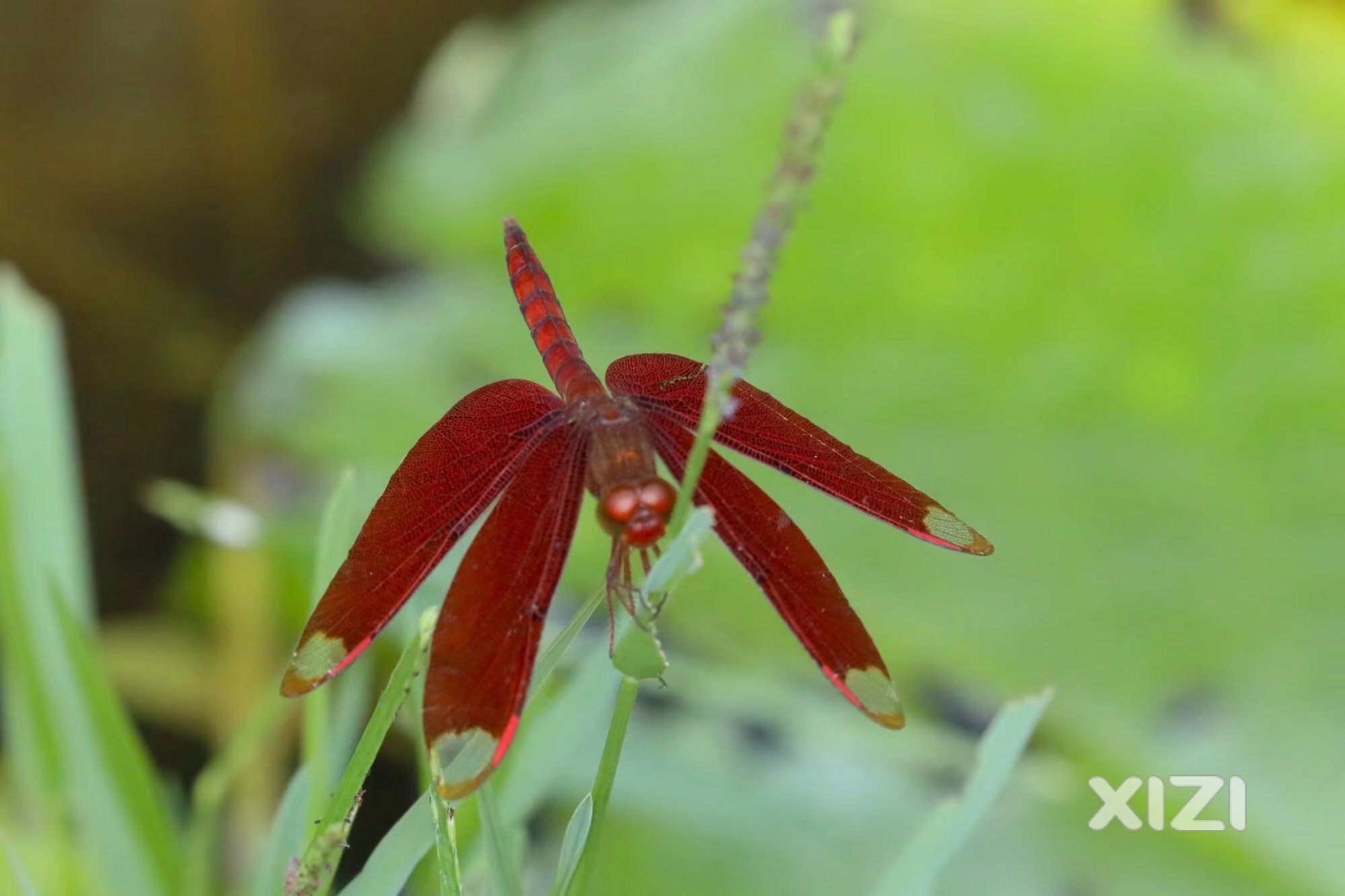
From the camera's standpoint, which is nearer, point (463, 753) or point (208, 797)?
point (463, 753)

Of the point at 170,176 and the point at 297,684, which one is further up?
the point at 170,176

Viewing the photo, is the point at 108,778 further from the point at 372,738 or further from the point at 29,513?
the point at 372,738

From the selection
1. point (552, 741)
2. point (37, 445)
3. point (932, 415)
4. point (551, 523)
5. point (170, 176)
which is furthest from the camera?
point (170, 176)

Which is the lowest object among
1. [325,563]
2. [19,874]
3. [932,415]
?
[19,874]

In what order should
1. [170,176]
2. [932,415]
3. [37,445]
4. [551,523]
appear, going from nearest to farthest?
[551,523]
[37,445]
[932,415]
[170,176]

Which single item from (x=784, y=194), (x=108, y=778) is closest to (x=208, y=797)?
(x=108, y=778)

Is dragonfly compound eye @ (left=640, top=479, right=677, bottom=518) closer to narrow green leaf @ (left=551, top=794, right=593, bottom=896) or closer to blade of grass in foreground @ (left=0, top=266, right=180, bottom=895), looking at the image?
narrow green leaf @ (left=551, top=794, right=593, bottom=896)

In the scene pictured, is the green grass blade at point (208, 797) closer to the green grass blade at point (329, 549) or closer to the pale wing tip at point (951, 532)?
the green grass blade at point (329, 549)

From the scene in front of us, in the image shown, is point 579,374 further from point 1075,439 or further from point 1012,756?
point 1075,439
